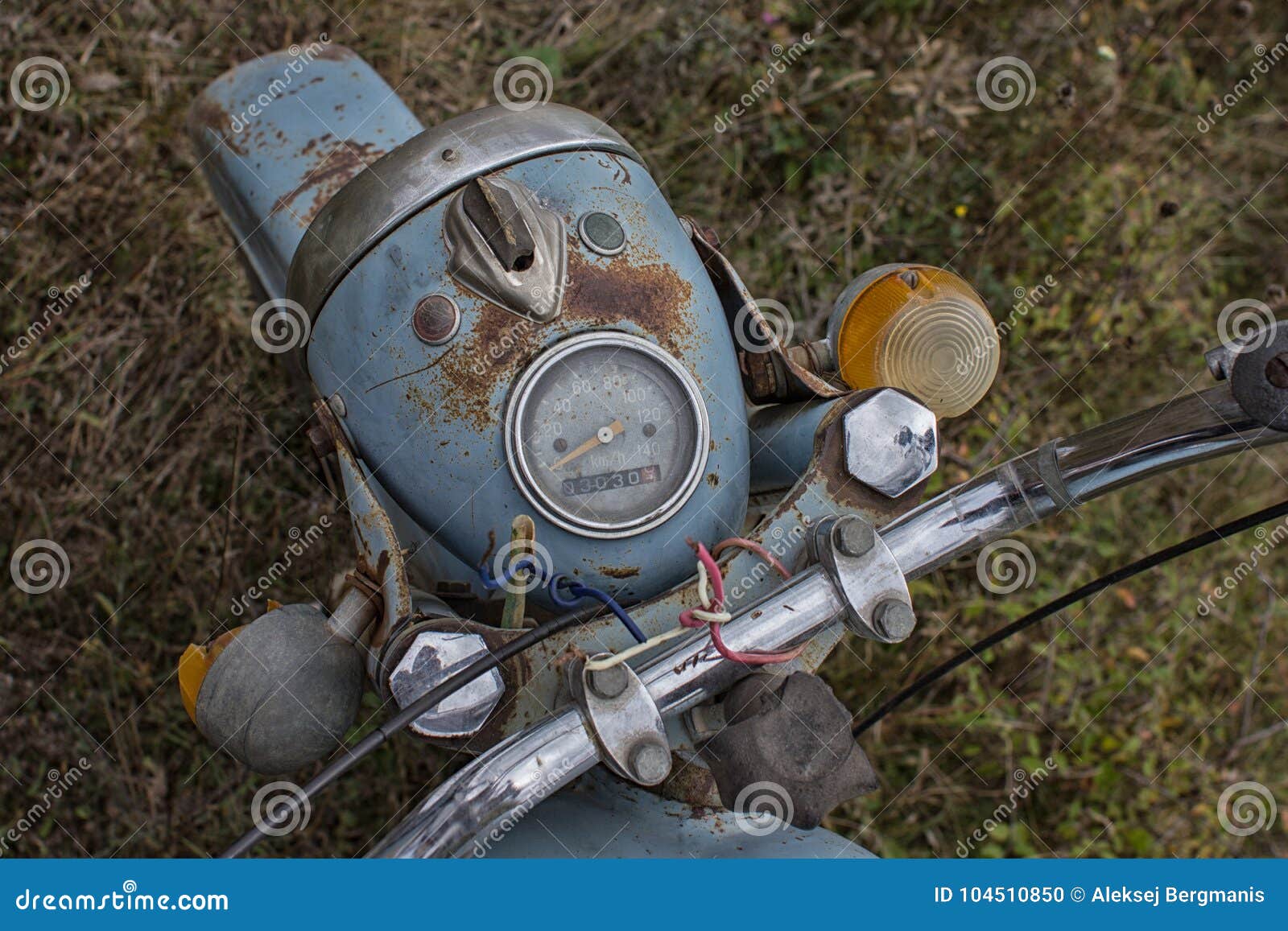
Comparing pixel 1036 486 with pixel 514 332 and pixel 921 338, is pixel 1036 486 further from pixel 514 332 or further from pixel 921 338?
pixel 514 332

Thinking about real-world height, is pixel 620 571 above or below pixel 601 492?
below

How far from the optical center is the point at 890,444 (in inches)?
66.8

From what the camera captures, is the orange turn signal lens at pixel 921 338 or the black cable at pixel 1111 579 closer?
the black cable at pixel 1111 579

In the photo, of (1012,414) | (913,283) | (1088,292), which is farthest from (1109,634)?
(913,283)

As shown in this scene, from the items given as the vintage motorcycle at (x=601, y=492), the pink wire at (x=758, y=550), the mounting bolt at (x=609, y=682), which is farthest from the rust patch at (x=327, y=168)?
the mounting bolt at (x=609, y=682)

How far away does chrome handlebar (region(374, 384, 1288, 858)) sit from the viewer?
1.38m

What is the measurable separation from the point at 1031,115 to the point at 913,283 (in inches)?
70.2

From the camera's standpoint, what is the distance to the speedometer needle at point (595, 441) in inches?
66.3

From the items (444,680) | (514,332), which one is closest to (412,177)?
(514,332)

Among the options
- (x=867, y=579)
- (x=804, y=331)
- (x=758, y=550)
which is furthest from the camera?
(x=804, y=331)

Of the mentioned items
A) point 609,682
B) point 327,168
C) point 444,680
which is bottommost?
point 444,680

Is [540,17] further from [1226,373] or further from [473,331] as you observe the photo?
[1226,373]

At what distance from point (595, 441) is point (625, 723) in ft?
1.51

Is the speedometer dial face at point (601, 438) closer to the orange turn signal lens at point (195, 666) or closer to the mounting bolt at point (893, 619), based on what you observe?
the mounting bolt at point (893, 619)
